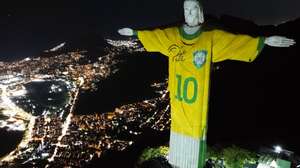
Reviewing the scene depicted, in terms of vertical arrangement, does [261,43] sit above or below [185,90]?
above

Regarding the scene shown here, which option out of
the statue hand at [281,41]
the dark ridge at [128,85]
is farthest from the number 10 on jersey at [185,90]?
the dark ridge at [128,85]

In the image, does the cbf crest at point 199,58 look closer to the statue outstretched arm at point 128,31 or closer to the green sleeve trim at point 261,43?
the green sleeve trim at point 261,43

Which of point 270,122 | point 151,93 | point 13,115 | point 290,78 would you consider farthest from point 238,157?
point 13,115

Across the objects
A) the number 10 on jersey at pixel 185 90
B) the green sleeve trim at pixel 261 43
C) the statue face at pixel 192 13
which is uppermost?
the statue face at pixel 192 13

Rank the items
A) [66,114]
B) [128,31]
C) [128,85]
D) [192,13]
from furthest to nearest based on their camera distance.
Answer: [128,85], [66,114], [128,31], [192,13]

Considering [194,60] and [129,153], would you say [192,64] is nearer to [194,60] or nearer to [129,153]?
[194,60]

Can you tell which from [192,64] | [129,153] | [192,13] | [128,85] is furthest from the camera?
[128,85]

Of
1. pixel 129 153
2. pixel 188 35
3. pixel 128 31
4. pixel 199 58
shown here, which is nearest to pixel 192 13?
pixel 188 35
